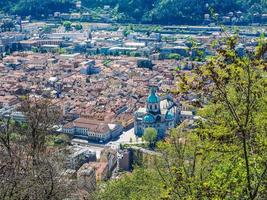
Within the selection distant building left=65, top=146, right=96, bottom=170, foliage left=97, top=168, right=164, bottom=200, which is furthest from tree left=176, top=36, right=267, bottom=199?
distant building left=65, top=146, right=96, bottom=170

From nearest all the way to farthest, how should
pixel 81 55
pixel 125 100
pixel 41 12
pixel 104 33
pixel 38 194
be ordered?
pixel 38 194 → pixel 125 100 → pixel 81 55 → pixel 104 33 → pixel 41 12

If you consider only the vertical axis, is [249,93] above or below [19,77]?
above

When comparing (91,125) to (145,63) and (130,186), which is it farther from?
(145,63)

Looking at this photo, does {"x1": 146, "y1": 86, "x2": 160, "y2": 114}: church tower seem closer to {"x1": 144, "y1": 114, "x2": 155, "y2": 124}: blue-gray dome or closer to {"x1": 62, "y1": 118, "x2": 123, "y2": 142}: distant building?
{"x1": 144, "y1": 114, "x2": 155, "y2": 124}: blue-gray dome

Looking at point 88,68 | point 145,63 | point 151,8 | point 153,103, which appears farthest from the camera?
point 151,8

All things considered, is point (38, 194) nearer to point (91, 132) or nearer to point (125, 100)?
point (91, 132)

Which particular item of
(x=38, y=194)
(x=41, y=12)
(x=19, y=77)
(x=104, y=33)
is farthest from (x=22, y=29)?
(x=38, y=194)

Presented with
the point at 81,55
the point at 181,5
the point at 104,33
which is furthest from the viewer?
the point at 181,5

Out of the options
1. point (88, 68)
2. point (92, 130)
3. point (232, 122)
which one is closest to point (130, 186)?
point (232, 122)
